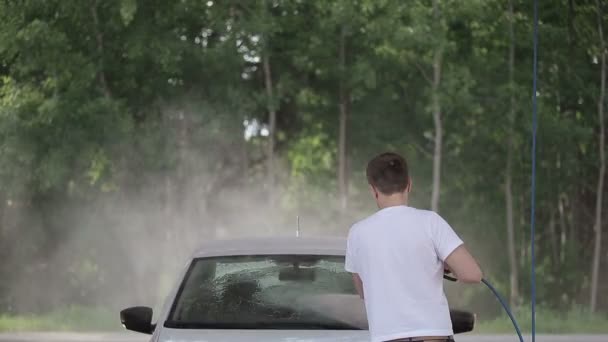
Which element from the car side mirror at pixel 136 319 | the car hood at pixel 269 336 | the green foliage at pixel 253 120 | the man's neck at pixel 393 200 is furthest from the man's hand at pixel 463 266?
the green foliage at pixel 253 120

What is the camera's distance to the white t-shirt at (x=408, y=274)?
4555 millimetres

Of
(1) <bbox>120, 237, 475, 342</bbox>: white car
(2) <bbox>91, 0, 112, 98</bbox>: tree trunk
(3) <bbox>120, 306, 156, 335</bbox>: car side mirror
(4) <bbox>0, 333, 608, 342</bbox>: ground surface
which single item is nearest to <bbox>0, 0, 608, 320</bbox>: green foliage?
(2) <bbox>91, 0, 112, 98</bbox>: tree trunk

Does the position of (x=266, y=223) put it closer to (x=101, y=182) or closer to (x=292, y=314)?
(x=101, y=182)

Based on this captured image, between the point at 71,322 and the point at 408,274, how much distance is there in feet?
61.7

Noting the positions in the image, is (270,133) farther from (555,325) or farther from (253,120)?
(555,325)

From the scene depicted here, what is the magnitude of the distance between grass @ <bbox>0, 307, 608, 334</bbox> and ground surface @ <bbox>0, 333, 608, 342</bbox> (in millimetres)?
1260

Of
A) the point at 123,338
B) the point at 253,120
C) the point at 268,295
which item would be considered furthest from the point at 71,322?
the point at 268,295

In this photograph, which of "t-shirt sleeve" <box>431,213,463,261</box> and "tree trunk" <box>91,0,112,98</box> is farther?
"tree trunk" <box>91,0,112,98</box>

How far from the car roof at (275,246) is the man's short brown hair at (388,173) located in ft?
4.33

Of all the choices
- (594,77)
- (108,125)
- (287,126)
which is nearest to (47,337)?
(108,125)

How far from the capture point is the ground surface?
18.5 metres

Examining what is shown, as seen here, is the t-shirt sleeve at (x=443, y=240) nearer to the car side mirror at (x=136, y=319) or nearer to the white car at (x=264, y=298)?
the white car at (x=264, y=298)

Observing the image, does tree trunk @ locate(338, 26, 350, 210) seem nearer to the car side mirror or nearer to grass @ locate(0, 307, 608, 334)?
grass @ locate(0, 307, 608, 334)

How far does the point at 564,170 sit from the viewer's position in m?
32.5
